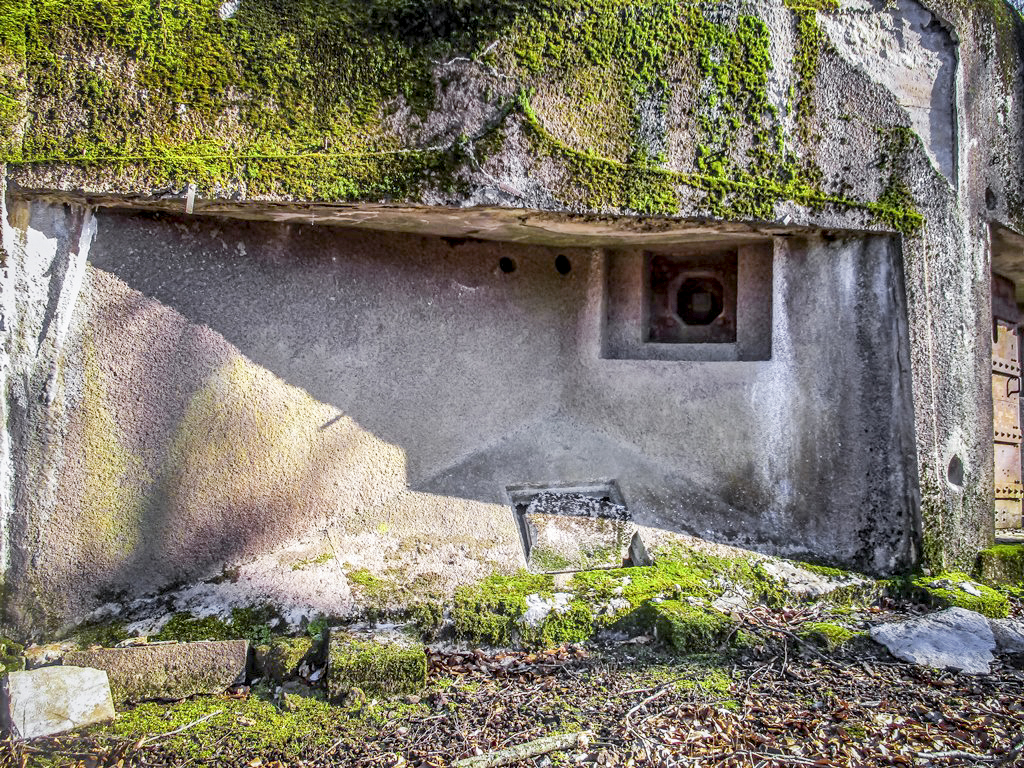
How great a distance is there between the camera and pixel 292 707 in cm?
288

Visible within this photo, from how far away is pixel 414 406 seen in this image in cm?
410

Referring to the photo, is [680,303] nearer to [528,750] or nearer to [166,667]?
[528,750]

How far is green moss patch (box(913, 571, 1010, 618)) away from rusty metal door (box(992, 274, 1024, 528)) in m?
1.98

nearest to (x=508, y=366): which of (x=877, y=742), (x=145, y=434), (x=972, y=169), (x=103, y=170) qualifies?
(x=145, y=434)

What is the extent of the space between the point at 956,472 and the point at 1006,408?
5.97 ft

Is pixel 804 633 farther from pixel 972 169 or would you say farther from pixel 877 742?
pixel 972 169

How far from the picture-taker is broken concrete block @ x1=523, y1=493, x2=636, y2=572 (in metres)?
4.04

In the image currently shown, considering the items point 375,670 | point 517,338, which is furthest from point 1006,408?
point 375,670

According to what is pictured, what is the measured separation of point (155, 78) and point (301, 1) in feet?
2.44

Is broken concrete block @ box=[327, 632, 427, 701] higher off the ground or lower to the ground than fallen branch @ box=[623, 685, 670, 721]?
higher

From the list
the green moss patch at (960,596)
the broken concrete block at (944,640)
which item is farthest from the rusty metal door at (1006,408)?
the broken concrete block at (944,640)

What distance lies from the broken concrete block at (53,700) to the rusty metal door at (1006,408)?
5.78 m

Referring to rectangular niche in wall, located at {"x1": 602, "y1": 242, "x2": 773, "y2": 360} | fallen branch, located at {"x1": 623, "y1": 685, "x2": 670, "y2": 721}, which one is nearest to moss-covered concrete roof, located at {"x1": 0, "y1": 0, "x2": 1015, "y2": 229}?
rectangular niche in wall, located at {"x1": 602, "y1": 242, "x2": 773, "y2": 360}

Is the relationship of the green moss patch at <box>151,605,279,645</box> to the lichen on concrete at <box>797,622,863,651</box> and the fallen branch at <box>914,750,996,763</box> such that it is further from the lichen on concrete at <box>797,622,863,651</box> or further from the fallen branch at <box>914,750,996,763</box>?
the fallen branch at <box>914,750,996,763</box>
